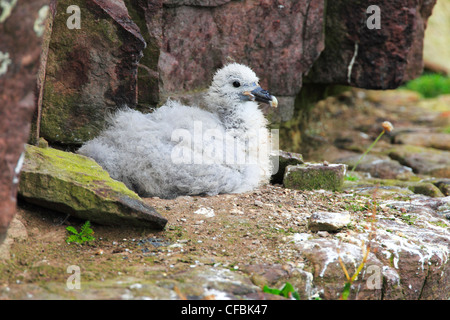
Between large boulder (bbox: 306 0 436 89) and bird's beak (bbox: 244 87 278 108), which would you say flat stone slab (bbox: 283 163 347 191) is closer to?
bird's beak (bbox: 244 87 278 108)

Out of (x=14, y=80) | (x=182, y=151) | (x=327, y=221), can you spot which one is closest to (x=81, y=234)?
(x=182, y=151)

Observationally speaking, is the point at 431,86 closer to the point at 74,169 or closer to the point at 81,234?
the point at 74,169

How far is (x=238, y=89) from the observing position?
16.8ft

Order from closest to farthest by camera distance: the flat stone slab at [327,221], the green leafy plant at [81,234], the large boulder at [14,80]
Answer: the large boulder at [14,80] → the green leafy plant at [81,234] → the flat stone slab at [327,221]

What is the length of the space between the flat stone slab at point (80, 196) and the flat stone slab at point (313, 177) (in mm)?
1772

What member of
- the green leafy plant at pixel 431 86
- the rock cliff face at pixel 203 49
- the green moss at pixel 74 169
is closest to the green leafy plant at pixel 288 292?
the green moss at pixel 74 169

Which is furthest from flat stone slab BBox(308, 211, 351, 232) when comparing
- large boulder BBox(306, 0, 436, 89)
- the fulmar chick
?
large boulder BBox(306, 0, 436, 89)

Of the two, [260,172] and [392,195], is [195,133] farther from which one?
[392,195]

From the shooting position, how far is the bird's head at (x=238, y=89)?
5109 millimetres

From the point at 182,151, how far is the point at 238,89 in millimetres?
1023

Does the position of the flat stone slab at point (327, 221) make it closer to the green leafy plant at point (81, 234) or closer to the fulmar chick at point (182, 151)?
the fulmar chick at point (182, 151)

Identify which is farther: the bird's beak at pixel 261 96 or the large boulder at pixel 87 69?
the bird's beak at pixel 261 96

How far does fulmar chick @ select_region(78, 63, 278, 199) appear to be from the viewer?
14.6ft
